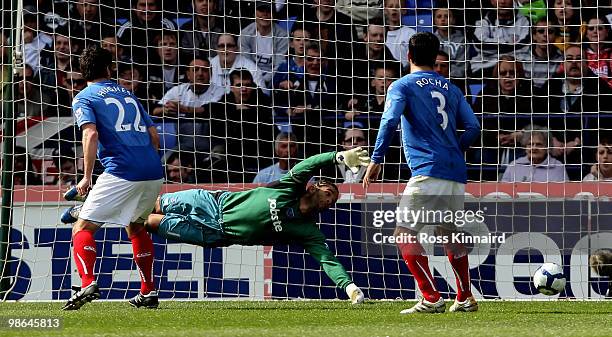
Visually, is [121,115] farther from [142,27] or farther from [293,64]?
[293,64]

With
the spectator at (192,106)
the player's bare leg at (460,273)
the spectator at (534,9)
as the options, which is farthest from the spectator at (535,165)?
the player's bare leg at (460,273)

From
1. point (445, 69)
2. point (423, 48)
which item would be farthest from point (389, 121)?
point (445, 69)

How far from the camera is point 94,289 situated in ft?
Result: 28.1

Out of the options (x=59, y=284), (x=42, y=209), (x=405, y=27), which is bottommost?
(x=59, y=284)

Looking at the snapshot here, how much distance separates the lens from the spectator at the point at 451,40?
43.3 feet

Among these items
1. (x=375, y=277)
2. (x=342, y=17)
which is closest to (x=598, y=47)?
(x=342, y=17)

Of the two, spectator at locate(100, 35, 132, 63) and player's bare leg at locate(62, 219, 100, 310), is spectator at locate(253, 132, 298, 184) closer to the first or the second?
spectator at locate(100, 35, 132, 63)

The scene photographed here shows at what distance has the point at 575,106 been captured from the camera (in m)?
13.3

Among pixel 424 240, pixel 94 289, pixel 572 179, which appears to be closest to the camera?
pixel 94 289

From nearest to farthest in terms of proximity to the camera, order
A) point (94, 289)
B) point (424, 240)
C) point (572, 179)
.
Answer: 1. point (94, 289)
2. point (424, 240)
3. point (572, 179)

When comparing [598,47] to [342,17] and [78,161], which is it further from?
[78,161]

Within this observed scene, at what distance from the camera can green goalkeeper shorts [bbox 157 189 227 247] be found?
394 inches

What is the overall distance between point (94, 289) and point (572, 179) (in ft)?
20.9

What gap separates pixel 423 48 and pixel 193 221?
270 cm
